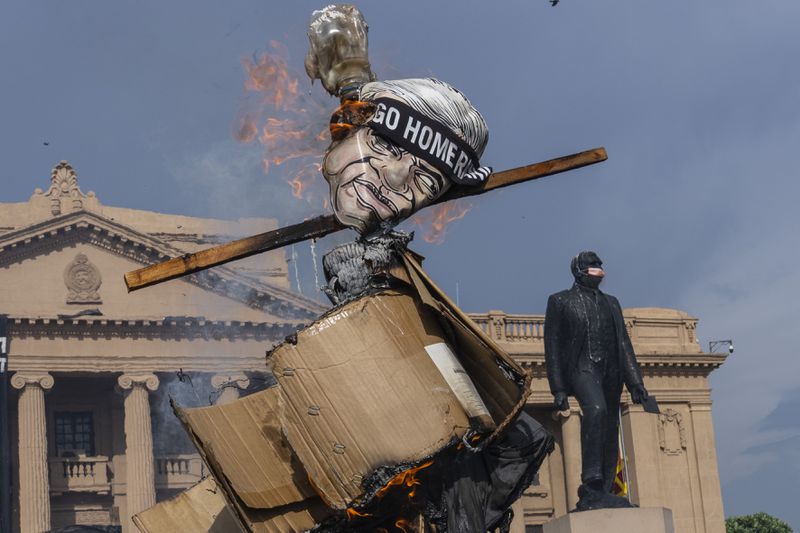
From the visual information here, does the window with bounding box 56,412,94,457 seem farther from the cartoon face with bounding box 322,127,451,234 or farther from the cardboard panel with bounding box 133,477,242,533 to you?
the cartoon face with bounding box 322,127,451,234

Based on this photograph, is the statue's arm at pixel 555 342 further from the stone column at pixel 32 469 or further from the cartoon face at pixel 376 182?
the stone column at pixel 32 469

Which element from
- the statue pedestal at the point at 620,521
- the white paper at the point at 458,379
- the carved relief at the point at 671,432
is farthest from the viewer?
the carved relief at the point at 671,432

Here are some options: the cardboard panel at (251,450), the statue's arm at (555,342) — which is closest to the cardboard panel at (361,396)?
the cardboard panel at (251,450)

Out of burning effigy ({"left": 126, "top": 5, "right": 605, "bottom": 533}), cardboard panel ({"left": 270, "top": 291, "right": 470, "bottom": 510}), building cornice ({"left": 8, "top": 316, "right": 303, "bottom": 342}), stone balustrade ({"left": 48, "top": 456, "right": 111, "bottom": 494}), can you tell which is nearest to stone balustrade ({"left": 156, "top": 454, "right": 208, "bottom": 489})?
stone balustrade ({"left": 48, "top": 456, "right": 111, "bottom": 494})

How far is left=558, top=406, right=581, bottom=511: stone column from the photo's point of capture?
61.5 m

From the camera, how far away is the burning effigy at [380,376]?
887cm

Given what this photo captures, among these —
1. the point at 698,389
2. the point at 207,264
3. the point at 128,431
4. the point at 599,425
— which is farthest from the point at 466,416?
the point at 698,389

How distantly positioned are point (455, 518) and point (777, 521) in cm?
7377

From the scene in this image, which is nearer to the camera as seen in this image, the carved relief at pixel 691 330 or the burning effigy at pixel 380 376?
the burning effigy at pixel 380 376

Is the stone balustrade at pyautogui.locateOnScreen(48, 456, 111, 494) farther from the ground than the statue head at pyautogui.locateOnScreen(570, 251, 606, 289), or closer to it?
farther from the ground

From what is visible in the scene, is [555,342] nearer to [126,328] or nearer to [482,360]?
[482,360]

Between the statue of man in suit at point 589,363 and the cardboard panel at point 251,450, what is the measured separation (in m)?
3.33

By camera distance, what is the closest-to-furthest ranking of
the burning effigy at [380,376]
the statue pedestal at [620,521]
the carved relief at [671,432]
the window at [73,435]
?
the burning effigy at [380,376], the statue pedestal at [620,521], the window at [73,435], the carved relief at [671,432]

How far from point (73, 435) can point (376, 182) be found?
56.2 meters
